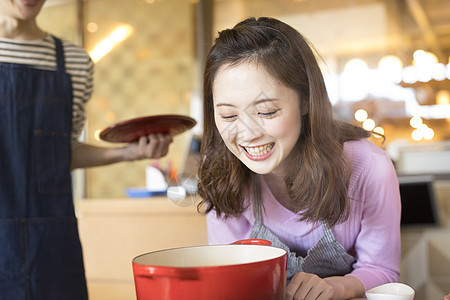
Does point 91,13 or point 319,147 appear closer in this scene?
point 319,147

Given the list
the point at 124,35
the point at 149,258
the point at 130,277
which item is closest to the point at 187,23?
the point at 124,35

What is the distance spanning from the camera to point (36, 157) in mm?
1164

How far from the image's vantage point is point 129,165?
3797mm

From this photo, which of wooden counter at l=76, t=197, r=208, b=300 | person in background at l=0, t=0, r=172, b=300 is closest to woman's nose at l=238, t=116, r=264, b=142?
person in background at l=0, t=0, r=172, b=300

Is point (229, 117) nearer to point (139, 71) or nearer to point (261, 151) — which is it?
point (261, 151)

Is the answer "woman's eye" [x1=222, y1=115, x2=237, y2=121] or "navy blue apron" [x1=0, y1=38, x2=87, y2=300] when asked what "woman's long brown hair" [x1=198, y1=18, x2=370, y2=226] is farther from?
"navy blue apron" [x1=0, y1=38, x2=87, y2=300]

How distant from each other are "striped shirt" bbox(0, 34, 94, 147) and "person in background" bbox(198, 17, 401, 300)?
0.54 m

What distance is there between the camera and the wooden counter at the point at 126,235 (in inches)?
86.7

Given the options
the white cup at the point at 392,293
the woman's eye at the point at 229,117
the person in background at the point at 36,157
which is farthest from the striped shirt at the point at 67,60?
the white cup at the point at 392,293

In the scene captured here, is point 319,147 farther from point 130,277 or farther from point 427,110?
point 427,110

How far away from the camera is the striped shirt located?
3.83ft

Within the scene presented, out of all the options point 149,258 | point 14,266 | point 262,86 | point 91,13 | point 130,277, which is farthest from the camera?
point 91,13

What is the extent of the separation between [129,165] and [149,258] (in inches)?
132

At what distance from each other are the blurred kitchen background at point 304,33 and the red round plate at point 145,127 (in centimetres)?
236
